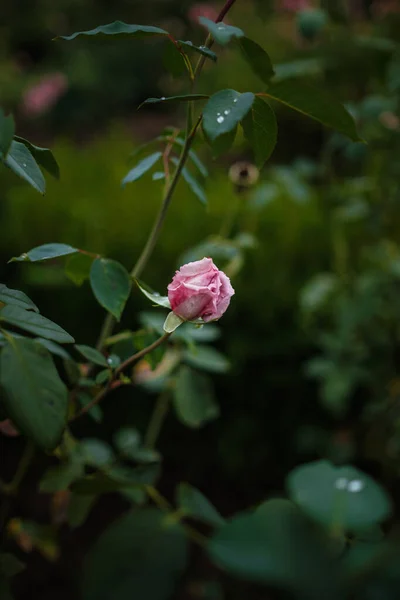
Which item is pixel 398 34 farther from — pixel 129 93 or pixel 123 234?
pixel 129 93

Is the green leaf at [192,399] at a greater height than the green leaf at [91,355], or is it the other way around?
the green leaf at [91,355]

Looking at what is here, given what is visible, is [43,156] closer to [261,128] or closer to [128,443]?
[261,128]

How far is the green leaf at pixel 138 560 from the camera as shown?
53 cm

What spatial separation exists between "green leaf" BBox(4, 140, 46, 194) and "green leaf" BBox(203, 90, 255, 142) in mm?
216

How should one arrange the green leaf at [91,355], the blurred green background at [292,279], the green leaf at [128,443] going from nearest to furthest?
1. the green leaf at [91,355]
2. the green leaf at [128,443]
3. the blurred green background at [292,279]

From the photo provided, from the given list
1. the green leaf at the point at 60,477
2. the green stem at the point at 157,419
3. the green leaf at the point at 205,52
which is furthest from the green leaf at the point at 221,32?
the green stem at the point at 157,419

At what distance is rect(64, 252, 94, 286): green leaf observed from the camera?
89 cm

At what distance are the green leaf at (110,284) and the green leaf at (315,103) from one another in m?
0.30

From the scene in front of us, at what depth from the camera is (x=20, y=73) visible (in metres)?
8.71

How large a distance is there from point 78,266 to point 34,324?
0.24m

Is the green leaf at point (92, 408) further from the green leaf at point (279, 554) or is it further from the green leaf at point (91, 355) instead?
the green leaf at point (279, 554)

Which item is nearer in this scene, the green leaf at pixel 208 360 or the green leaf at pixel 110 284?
the green leaf at pixel 110 284

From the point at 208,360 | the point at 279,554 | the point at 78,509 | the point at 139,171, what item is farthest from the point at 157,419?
the point at 279,554

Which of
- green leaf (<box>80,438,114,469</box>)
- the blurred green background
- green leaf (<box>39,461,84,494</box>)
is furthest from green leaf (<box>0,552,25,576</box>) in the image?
the blurred green background
